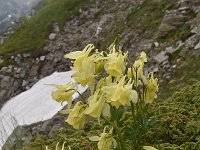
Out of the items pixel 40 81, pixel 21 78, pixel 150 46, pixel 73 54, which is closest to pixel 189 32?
pixel 150 46

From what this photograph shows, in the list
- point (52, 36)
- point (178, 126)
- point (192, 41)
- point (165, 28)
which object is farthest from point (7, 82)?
point (178, 126)

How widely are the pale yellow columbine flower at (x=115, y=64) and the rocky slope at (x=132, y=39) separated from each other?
9.31 m

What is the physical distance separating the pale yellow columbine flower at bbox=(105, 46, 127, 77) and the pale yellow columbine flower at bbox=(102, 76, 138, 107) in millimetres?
64

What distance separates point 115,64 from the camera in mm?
3385

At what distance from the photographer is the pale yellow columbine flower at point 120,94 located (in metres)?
3.33

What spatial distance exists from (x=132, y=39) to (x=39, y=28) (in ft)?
40.8

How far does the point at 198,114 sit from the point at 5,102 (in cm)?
1995

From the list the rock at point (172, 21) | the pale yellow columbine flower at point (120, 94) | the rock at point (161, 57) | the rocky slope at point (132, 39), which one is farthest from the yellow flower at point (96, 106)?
the rock at point (172, 21)

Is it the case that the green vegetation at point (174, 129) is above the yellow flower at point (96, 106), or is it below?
below

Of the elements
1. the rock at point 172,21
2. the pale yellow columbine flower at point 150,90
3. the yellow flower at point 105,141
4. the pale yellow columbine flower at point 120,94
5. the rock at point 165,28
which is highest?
the pale yellow columbine flower at point 120,94

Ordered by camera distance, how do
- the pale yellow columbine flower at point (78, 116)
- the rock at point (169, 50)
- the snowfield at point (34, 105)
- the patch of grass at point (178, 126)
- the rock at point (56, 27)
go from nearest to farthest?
the pale yellow columbine flower at point (78, 116) → the patch of grass at point (178, 126) → the rock at point (169, 50) → the snowfield at point (34, 105) → the rock at point (56, 27)

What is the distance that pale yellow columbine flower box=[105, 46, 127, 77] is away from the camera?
3388mm

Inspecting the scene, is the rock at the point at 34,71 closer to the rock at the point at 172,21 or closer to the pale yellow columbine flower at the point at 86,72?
the rock at the point at 172,21

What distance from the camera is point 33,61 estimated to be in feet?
92.5
